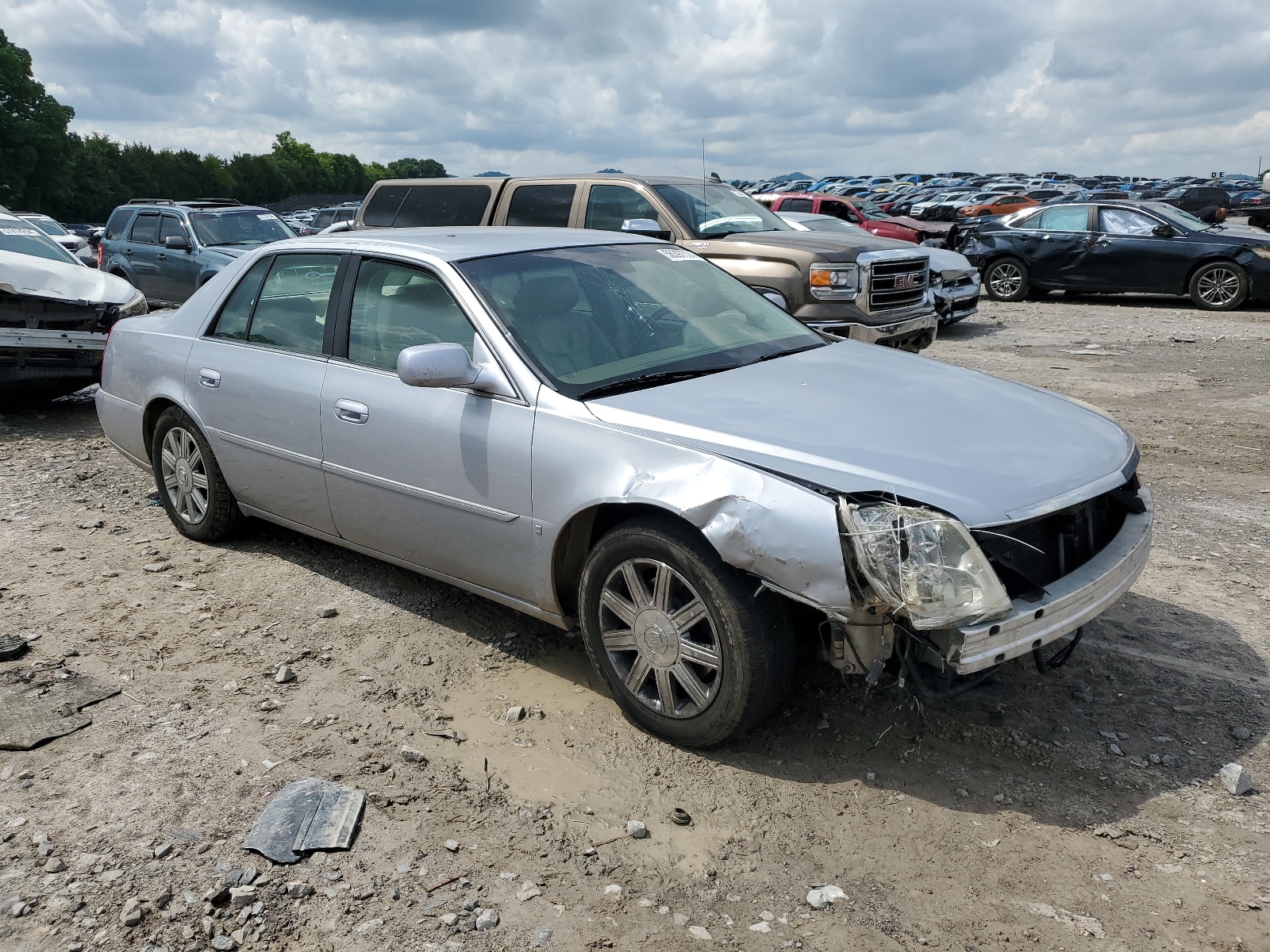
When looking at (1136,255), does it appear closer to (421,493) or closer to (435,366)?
(421,493)

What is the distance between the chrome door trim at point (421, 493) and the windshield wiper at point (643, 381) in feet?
1.72

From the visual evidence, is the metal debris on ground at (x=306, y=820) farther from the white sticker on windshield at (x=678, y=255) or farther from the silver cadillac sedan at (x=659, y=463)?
the white sticker on windshield at (x=678, y=255)

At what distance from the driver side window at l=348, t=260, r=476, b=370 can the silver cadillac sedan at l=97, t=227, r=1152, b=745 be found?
0.01 metres

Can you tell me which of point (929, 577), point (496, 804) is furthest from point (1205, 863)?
point (496, 804)

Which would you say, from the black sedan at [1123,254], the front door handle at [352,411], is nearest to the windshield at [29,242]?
the front door handle at [352,411]

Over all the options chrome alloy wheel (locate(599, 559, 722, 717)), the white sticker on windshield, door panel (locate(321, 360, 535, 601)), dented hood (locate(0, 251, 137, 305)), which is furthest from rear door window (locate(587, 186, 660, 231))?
chrome alloy wheel (locate(599, 559, 722, 717))

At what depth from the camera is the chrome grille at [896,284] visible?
964 centimetres

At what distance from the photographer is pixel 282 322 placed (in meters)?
4.87

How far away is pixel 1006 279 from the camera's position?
17.1 meters

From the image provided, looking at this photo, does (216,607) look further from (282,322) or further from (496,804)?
(496,804)

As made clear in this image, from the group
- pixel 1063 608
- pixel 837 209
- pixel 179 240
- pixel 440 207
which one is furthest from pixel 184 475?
pixel 837 209

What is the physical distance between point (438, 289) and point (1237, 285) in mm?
14188

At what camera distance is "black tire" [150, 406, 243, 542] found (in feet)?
17.4

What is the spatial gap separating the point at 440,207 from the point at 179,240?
16.3ft
